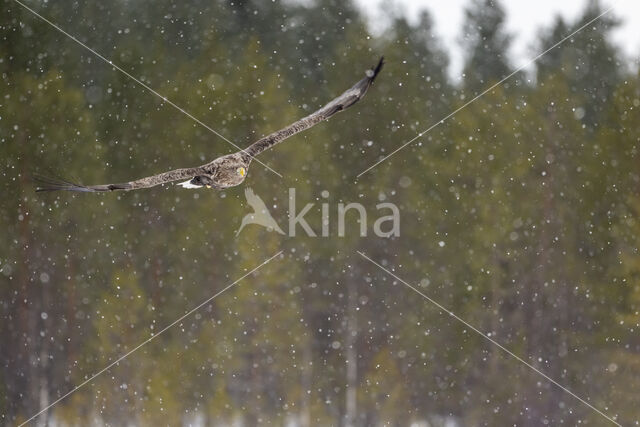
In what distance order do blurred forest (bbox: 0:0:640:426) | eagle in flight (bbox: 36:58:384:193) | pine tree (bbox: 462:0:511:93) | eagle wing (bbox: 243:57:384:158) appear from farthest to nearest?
pine tree (bbox: 462:0:511:93) → blurred forest (bbox: 0:0:640:426) → eagle wing (bbox: 243:57:384:158) → eagle in flight (bbox: 36:58:384:193)

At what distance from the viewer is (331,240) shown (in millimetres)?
19391

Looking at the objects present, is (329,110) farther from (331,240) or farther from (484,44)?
(484,44)

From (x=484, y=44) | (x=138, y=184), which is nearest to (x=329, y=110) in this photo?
(x=138, y=184)

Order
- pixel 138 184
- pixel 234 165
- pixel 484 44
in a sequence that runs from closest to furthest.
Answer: pixel 138 184, pixel 234 165, pixel 484 44

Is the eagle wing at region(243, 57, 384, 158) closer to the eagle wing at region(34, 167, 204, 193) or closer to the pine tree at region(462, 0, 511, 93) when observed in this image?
the eagle wing at region(34, 167, 204, 193)

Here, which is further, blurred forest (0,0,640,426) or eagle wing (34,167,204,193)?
blurred forest (0,0,640,426)

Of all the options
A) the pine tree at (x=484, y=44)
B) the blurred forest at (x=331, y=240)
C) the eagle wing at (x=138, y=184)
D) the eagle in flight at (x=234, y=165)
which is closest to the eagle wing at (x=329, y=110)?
the eagle in flight at (x=234, y=165)

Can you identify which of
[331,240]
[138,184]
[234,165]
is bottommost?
[331,240]

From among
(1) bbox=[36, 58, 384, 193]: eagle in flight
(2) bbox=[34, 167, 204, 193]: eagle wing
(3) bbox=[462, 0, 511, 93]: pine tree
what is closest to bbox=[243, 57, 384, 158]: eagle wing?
(1) bbox=[36, 58, 384, 193]: eagle in flight

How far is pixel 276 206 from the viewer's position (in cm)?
1850

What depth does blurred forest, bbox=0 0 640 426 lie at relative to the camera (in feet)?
59.6

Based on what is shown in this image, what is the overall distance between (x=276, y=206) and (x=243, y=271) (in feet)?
4.80

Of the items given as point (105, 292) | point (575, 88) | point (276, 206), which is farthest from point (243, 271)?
point (575, 88)

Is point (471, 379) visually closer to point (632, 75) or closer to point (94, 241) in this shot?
point (632, 75)
